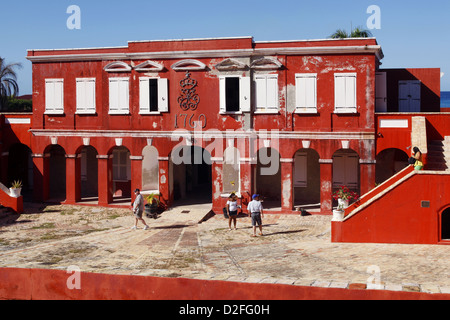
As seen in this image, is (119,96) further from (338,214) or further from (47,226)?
(338,214)

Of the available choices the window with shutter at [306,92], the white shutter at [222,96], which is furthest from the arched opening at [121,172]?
the window with shutter at [306,92]

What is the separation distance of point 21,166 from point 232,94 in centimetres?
1431

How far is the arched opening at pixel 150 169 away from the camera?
85.4ft

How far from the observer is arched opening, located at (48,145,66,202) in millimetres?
30328

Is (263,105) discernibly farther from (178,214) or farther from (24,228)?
(24,228)

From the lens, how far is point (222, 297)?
41.5ft

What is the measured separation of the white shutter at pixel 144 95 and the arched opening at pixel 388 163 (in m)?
12.1

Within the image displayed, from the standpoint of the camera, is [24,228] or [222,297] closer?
[222,297]

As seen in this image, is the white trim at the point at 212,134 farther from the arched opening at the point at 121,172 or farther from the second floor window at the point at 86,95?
the arched opening at the point at 121,172

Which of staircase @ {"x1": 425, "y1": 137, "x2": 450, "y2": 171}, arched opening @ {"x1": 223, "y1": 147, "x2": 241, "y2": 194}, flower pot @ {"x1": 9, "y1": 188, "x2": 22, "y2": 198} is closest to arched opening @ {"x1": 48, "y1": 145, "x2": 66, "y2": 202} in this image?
flower pot @ {"x1": 9, "y1": 188, "x2": 22, "y2": 198}

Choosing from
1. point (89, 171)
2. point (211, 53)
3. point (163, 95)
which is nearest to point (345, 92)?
point (211, 53)

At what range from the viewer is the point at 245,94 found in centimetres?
2459
